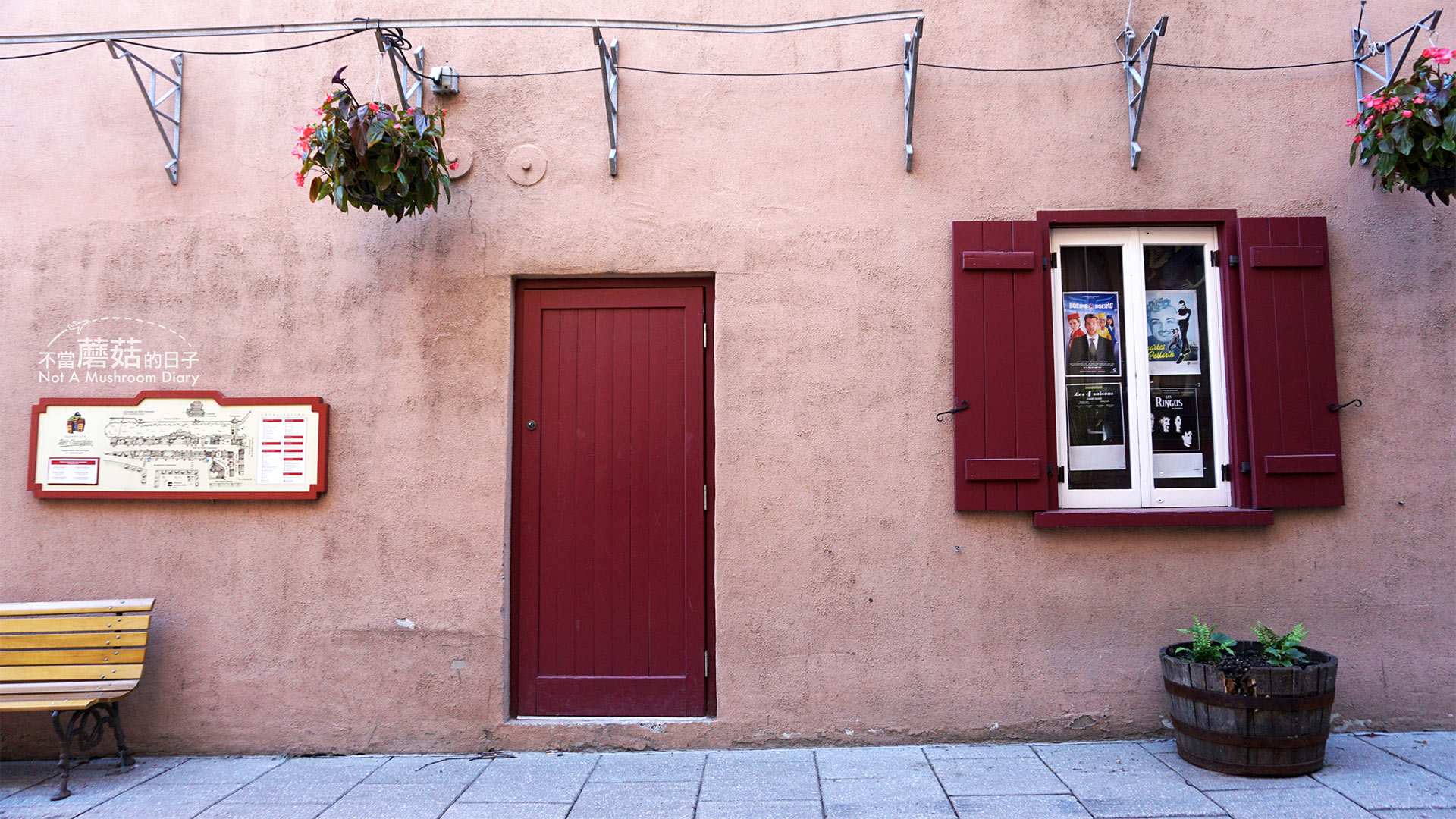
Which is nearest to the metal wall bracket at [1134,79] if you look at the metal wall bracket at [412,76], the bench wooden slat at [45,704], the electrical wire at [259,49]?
the metal wall bracket at [412,76]

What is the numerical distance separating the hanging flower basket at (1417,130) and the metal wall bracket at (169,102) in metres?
6.02

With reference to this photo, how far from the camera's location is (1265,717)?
354 cm

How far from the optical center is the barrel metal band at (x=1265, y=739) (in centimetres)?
353

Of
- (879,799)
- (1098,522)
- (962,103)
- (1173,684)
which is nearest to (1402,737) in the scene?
(1173,684)

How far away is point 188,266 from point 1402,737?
666cm

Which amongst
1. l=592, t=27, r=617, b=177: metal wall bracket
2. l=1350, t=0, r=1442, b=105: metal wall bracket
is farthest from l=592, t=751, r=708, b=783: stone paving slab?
l=1350, t=0, r=1442, b=105: metal wall bracket

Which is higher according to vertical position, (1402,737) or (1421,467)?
(1421,467)

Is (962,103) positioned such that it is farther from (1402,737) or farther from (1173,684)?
(1402,737)

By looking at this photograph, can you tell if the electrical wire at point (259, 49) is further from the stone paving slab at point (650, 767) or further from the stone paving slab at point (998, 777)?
the stone paving slab at point (998, 777)

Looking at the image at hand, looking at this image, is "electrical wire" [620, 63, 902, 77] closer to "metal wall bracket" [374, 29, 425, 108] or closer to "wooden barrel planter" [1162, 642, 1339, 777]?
"metal wall bracket" [374, 29, 425, 108]

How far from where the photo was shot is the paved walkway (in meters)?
3.38

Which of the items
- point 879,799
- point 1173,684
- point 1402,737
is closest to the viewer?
point 879,799

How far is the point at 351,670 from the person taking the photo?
165 inches

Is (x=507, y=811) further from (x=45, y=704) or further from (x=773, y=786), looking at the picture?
(x=45, y=704)
